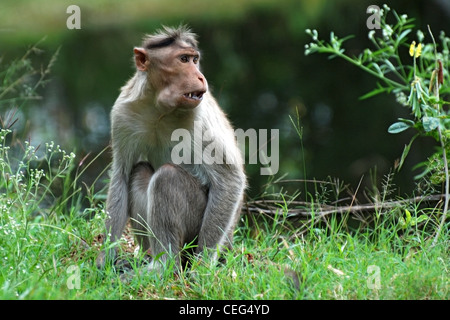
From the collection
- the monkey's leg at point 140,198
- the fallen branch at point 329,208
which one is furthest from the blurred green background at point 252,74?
the monkey's leg at point 140,198

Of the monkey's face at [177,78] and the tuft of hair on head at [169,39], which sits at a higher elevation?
the tuft of hair on head at [169,39]

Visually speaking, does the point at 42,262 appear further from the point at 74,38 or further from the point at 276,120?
the point at 74,38

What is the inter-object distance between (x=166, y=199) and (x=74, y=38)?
1886 centimetres

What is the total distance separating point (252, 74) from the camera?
20438 mm

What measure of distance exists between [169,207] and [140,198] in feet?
1.57

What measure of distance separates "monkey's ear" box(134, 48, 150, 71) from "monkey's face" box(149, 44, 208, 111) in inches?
2.1

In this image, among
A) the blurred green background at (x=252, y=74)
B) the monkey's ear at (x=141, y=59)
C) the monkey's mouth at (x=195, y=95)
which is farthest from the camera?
the blurred green background at (x=252, y=74)

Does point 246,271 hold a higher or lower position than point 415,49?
lower

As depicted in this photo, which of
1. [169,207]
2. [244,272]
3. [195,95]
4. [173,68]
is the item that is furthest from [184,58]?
[244,272]

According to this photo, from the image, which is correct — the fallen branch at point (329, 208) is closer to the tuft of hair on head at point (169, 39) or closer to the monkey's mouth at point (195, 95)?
the monkey's mouth at point (195, 95)

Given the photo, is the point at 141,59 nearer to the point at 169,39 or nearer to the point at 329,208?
the point at 169,39

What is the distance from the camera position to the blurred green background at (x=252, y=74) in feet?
47.3

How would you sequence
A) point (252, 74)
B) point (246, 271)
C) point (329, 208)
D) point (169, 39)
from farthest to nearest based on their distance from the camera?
point (252, 74), point (329, 208), point (169, 39), point (246, 271)

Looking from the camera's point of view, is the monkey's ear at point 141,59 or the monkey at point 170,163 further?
the monkey's ear at point 141,59
